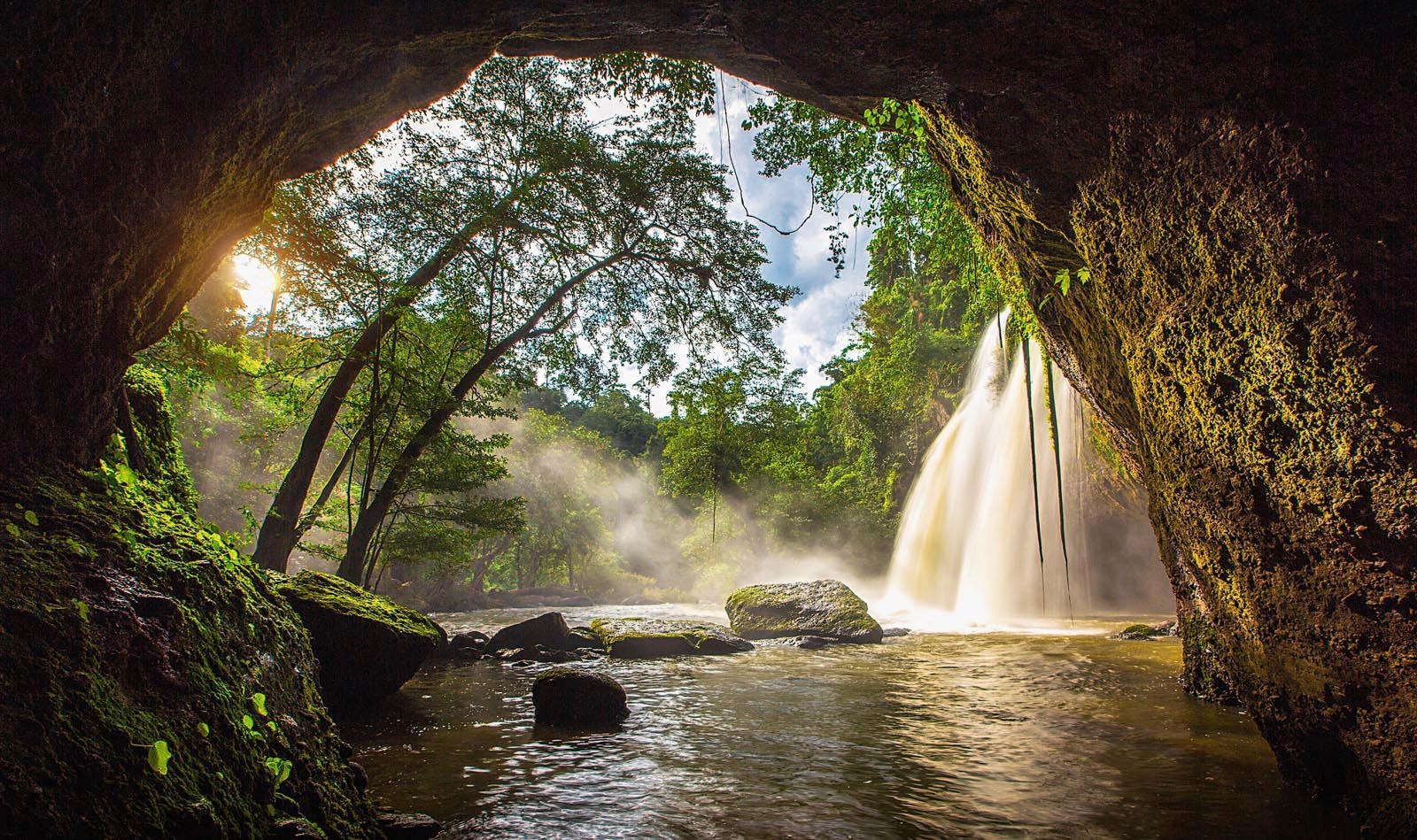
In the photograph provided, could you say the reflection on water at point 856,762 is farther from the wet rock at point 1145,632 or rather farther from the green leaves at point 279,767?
the wet rock at point 1145,632

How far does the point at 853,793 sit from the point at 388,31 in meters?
6.05

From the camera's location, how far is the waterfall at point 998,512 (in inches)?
666

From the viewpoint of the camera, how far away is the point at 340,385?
10352 millimetres

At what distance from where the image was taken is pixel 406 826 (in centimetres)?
359

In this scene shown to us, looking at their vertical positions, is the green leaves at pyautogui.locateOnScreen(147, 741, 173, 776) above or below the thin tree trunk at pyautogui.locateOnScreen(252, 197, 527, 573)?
below

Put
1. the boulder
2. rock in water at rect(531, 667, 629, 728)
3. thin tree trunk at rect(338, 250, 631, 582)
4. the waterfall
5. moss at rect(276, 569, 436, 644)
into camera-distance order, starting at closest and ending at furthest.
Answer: rock in water at rect(531, 667, 629, 728)
moss at rect(276, 569, 436, 644)
thin tree trunk at rect(338, 250, 631, 582)
the boulder
the waterfall

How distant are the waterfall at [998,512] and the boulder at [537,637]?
9.72 metres

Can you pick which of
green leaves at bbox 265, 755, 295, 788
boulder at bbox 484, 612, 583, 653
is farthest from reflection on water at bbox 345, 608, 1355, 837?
boulder at bbox 484, 612, 583, 653

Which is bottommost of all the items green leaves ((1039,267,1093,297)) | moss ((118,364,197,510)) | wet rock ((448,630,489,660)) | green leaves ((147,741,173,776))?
wet rock ((448,630,489,660))

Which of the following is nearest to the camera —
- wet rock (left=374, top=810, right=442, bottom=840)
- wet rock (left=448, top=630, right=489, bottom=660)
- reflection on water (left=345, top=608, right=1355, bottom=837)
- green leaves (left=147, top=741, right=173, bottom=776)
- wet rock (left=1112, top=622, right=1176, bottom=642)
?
green leaves (left=147, top=741, right=173, bottom=776)

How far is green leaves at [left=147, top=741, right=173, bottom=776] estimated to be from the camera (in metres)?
2.34

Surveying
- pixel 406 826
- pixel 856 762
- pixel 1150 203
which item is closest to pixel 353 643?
pixel 406 826

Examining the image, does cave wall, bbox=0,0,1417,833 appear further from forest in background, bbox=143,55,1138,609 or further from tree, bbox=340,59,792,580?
tree, bbox=340,59,792,580

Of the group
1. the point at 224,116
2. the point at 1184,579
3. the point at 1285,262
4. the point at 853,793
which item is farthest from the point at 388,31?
the point at 1184,579
